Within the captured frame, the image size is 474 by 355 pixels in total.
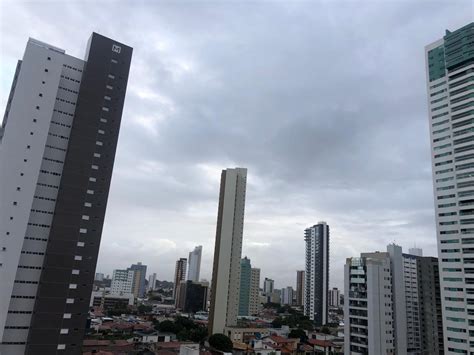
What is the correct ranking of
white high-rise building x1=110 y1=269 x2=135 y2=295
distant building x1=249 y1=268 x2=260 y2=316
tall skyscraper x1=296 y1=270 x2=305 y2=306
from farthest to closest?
white high-rise building x1=110 y1=269 x2=135 y2=295, tall skyscraper x1=296 y1=270 x2=305 y2=306, distant building x1=249 y1=268 x2=260 y2=316

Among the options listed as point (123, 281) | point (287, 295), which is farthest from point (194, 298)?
point (287, 295)

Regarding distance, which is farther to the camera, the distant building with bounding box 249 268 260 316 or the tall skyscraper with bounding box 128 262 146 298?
the tall skyscraper with bounding box 128 262 146 298

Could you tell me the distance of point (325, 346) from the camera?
65.1 m

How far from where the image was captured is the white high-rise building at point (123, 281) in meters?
168

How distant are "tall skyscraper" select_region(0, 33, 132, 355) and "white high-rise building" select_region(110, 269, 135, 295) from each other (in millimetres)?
140700

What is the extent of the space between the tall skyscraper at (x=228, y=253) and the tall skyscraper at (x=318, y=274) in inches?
1577

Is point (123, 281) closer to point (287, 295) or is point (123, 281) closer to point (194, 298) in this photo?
point (194, 298)

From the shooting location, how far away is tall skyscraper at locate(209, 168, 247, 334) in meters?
70.8

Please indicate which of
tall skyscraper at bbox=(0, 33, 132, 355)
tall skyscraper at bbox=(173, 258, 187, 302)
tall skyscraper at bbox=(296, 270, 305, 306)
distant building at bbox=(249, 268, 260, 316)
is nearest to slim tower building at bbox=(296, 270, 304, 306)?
tall skyscraper at bbox=(296, 270, 305, 306)

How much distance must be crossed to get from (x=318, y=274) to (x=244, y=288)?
2545 cm

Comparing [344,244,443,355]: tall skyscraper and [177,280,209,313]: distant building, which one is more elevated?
[344,244,443,355]: tall skyscraper

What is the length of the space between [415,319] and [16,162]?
66.4 meters

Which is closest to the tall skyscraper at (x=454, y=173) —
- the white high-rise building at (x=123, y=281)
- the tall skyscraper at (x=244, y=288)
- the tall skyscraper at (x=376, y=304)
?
the tall skyscraper at (x=376, y=304)

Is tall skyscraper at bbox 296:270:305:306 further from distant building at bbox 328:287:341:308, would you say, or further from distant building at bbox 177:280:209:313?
distant building at bbox 177:280:209:313
